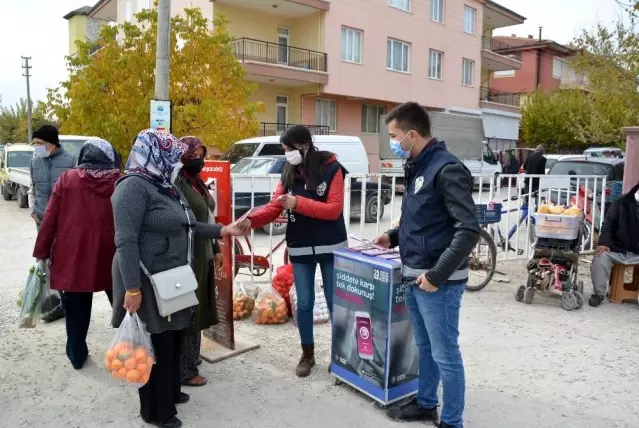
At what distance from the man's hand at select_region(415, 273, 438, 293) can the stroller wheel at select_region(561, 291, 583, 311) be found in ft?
12.5

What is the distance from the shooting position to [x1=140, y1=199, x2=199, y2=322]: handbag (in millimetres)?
3246

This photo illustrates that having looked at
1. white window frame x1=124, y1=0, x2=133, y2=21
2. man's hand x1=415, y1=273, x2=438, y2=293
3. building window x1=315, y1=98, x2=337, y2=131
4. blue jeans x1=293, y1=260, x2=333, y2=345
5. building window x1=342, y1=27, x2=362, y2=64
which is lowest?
blue jeans x1=293, y1=260, x2=333, y2=345

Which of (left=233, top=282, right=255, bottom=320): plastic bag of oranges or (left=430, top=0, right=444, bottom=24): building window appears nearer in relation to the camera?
(left=233, top=282, right=255, bottom=320): plastic bag of oranges

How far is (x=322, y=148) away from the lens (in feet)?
46.4

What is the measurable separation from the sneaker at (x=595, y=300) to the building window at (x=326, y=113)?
800 inches

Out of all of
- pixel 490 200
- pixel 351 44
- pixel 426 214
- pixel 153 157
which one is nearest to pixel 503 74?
pixel 351 44

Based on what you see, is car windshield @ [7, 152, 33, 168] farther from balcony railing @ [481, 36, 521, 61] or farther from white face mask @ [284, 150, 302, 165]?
balcony railing @ [481, 36, 521, 61]

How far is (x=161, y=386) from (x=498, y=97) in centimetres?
3673

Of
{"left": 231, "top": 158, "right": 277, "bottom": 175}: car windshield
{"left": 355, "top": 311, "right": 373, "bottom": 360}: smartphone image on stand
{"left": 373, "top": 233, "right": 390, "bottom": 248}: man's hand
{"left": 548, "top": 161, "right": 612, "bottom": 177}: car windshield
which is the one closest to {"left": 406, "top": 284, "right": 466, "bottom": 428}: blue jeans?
{"left": 355, "top": 311, "right": 373, "bottom": 360}: smartphone image on stand

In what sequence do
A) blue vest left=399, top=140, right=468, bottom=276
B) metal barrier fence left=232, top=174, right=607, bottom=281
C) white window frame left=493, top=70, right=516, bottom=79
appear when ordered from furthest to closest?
white window frame left=493, top=70, right=516, bottom=79 → metal barrier fence left=232, top=174, right=607, bottom=281 → blue vest left=399, top=140, right=468, bottom=276

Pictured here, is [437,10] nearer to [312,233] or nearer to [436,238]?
[312,233]

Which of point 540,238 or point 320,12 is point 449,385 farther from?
point 320,12

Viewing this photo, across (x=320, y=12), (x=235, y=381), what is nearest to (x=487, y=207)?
(x=235, y=381)

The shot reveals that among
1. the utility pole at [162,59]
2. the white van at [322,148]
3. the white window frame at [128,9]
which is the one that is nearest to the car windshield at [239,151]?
the white van at [322,148]
